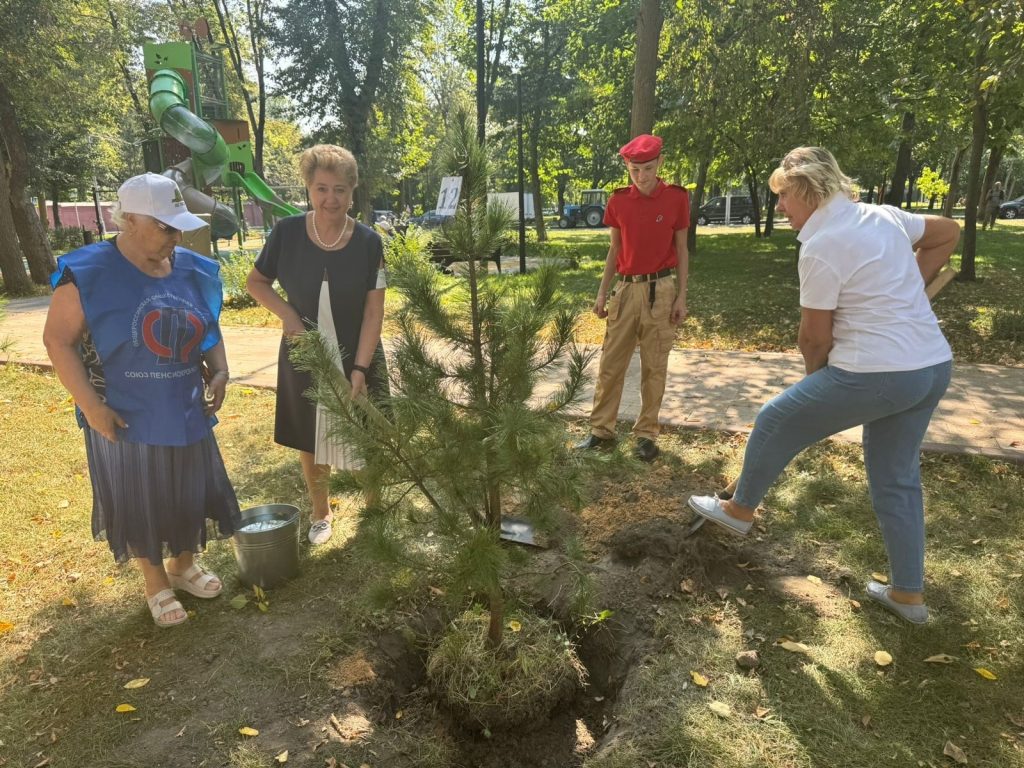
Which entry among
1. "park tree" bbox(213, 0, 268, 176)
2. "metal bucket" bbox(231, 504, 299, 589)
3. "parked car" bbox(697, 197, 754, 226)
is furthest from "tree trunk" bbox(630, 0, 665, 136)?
"parked car" bbox(697, 197, 754, 226)

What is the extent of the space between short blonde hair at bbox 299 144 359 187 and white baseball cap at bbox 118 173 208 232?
573 millimetres

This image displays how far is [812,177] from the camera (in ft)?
7.77

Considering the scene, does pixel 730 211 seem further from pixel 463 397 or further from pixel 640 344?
pixel 463 397

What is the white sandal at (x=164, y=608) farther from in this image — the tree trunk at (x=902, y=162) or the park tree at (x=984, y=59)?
the tree trunk at (x=902, y=162)

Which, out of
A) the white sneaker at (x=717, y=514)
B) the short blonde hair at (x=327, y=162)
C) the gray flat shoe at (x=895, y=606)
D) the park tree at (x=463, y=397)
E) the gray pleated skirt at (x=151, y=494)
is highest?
the short blonde hair at (x=327, y=162)

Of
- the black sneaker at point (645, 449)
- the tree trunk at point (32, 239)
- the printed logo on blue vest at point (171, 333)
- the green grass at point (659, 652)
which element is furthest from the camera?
the tree trunk at point (32, 239)

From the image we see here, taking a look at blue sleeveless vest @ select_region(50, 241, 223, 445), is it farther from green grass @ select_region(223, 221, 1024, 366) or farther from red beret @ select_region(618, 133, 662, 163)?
red beret @ select_region(618, 133, 662, 163)

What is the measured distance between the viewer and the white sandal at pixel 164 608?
2830mm

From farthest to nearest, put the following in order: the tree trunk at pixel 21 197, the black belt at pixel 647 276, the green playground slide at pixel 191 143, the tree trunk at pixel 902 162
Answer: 1. the tree trunk at pixel 902 162
2. the tree trunk at pixel 21 197
3. the green playground slide at pixel 191 143
4. the black belt at pixel 647 276

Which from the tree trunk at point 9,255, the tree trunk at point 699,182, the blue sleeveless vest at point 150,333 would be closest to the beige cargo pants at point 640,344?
the blue sleeveless vest at point 150,333

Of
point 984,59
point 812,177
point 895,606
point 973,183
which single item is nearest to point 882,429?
point 895,606

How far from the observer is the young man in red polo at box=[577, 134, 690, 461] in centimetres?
393

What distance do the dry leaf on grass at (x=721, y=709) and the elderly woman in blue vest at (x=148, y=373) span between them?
2241 millimetres

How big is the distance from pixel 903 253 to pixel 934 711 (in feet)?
5.31
